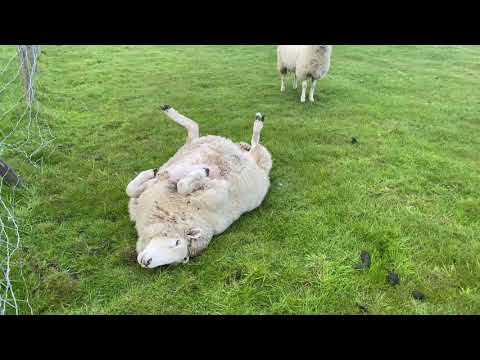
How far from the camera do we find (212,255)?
429 centimetres

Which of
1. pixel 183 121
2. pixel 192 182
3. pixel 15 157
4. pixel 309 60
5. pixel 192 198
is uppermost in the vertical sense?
pixel 309 60

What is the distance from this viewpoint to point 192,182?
4.61m

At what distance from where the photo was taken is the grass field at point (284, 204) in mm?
Answer: 3754

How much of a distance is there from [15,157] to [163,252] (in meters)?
3.92

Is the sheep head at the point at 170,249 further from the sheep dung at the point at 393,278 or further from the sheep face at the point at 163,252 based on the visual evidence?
the sheep dung at the point at 393,278

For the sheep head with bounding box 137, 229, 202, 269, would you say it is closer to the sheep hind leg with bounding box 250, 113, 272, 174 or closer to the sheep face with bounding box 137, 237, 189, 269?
the sheep face with bounding box 137, 237, 189, 269

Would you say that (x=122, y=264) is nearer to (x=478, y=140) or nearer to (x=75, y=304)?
(x=75, y=304)

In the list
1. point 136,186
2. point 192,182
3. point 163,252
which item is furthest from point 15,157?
point 163,252

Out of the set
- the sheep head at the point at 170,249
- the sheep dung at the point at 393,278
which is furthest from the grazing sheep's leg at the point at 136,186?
the sheep dung at the point at 393,278

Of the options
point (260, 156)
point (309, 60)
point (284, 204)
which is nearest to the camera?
point (284, 204)

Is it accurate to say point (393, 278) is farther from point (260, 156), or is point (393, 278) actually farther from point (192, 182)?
point (260, 156)

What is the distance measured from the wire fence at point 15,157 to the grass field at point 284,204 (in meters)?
0.13

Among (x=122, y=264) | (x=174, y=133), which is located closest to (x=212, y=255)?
(x=122, y=264)
